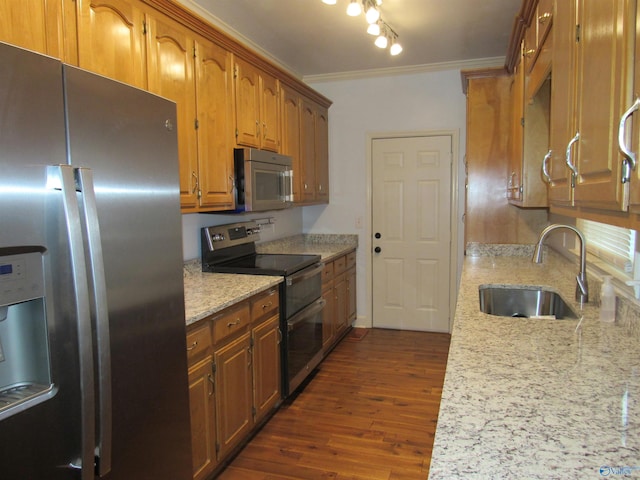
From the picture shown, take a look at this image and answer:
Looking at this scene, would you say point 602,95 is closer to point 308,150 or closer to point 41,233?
point 41,233

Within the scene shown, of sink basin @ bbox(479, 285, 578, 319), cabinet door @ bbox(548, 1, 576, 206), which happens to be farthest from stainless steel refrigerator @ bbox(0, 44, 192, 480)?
sink basin @ bbox(479, 285, 578, 319)

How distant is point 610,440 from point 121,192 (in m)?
1.34

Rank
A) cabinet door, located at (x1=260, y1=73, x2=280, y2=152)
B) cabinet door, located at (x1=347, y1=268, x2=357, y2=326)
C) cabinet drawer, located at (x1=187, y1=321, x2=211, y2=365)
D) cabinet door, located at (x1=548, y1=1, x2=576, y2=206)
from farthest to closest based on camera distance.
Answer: cabinet door, located at (x1=347, y1=268, x2=357, y2=326) < cabinet door, located at (x1=260, y1=73, x2=280, y2=152) < cabinet drawer, located at (x1=187, y1=321, x2=211, y2=365) < cabinet door, located at (x1=548, y1=1, x2=576, y2=206)

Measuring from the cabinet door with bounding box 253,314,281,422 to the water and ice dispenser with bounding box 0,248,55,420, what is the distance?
1.53 meters

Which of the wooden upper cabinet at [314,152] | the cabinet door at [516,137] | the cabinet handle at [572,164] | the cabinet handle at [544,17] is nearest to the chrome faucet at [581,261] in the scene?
the cabinet handle at [572,164]

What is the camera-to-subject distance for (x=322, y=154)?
15.3 ft

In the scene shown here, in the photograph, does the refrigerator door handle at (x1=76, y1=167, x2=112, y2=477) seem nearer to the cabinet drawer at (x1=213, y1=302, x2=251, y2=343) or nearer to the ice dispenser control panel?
the ice dispenser control panel

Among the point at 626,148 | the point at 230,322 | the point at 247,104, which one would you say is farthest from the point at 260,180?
the point at 626,148

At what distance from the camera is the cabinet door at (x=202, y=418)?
200 centimetres

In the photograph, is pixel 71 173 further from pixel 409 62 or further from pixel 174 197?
pixel 409 62

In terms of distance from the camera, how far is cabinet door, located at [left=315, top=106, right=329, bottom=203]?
4523 millimetres

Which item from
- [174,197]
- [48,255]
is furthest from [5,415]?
[174,197]

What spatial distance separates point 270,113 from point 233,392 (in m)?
2.09

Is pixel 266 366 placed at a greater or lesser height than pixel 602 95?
lesser
